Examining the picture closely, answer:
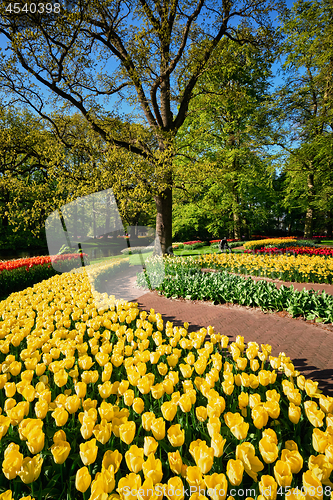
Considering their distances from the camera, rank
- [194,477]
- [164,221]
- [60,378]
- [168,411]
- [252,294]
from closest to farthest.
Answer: [194,477] < [168,411] < [60,378] < [252,294] < [164,221]

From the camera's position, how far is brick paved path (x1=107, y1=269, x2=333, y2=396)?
3250 millimetres

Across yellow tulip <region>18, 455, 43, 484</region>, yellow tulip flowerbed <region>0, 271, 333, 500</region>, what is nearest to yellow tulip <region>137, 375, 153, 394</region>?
yellow tulip flowerbed <region>0, 271, 333, 500</region>

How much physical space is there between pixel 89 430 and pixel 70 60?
1233 centimetres

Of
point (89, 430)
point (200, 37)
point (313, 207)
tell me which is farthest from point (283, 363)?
point (313, 207)

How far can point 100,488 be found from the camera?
105cm

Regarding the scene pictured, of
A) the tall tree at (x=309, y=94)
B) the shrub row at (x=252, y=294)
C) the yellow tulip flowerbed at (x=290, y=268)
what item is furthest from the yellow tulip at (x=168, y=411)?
the tall tree at (x=309, y=94)

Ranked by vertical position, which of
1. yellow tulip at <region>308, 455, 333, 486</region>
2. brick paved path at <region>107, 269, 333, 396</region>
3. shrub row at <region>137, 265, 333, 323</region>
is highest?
yellow tulip at <region>308, 455, 333, 486</region>

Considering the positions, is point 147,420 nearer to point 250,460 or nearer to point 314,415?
point 250,460

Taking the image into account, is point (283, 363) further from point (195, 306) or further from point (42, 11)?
point (42, 11)

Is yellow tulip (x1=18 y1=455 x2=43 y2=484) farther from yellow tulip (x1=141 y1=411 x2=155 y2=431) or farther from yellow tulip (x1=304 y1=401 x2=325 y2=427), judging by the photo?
yellow tulip (x1=304 y1=401 x2=325 y2=427)

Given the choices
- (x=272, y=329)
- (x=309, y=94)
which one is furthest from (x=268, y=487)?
(x=309, y=94)

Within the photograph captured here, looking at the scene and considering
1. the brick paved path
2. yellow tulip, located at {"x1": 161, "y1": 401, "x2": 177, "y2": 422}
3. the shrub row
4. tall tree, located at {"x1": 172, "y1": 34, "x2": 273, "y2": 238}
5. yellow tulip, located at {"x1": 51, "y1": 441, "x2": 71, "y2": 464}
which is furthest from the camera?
tall tree, located at {"x1": 172, "y1": 34, "x2": 273, "y2": 238}

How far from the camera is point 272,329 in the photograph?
453cm

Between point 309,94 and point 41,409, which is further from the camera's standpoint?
point 309,94
